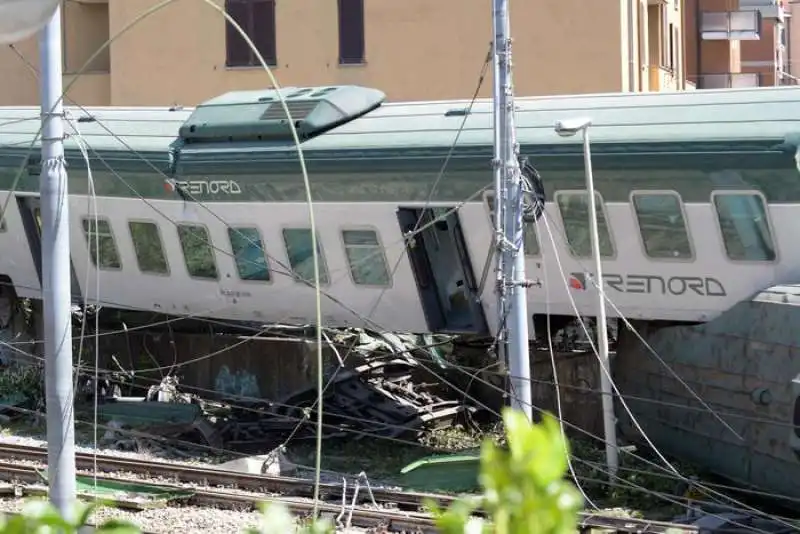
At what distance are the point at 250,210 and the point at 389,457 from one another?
3.43m

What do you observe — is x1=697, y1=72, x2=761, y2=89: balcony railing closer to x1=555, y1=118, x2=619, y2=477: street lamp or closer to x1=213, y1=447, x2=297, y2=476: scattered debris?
x1=555, y1=118, x2=619, y2=477: street lamp

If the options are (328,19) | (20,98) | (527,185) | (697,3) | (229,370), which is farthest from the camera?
(697,3)

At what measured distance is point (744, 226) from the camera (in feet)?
41.3

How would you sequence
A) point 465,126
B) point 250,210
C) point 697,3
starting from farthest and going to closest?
point 697,3, point 250,210, point 465,126

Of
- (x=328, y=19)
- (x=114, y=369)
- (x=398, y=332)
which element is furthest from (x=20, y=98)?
(x=398, y=332)

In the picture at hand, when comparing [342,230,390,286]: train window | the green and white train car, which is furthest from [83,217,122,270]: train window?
[342,230,390,286]: train window

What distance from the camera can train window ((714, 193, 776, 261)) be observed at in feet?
A: 41.0

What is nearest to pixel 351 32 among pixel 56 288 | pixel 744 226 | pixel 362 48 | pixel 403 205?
pixel 362 48

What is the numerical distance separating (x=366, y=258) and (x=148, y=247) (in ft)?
11.5

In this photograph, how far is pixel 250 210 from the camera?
51.6 feet

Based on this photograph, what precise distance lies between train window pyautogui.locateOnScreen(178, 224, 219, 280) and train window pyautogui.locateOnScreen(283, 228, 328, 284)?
1308mm

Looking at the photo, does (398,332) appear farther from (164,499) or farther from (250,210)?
(164,499)

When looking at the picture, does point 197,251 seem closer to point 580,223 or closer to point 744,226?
point 580,223

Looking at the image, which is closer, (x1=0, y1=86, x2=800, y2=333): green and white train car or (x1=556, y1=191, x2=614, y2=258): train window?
(x1=0, y1=86, x2=800, y2=333): green and white train car
